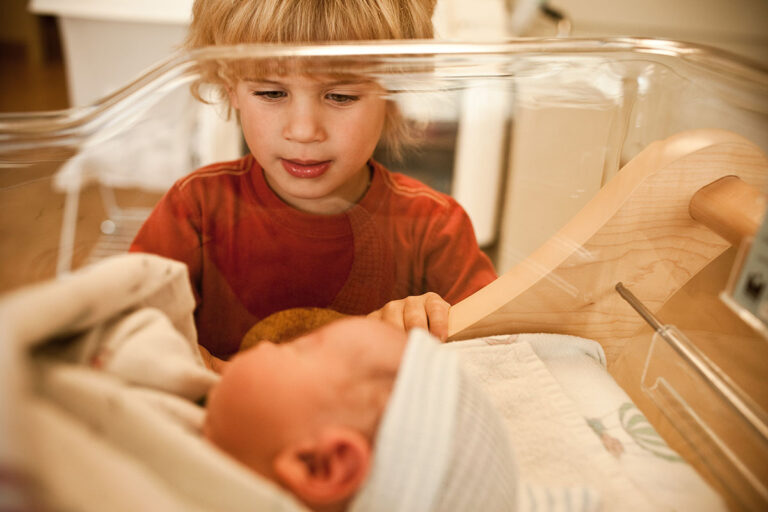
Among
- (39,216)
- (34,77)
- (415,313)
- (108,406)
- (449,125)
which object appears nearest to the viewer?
(108,406)

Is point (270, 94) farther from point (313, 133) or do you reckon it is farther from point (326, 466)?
point (326, 466)

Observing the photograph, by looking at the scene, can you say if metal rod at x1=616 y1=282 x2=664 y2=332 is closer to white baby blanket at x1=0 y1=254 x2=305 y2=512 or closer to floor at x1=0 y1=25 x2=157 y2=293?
white baby blanket at x1=0 y1=254 x2=305 y2=512

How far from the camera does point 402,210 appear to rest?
0.66m

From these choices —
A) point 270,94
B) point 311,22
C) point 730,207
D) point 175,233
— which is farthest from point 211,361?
point 730,207

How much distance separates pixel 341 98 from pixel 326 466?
1.19 ft

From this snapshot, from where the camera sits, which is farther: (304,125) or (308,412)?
(304,125)

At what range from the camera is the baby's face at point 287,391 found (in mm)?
350

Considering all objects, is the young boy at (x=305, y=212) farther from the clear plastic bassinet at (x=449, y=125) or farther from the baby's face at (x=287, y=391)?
the baby's face at (x=287, y=391)

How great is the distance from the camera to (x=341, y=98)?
559 mm

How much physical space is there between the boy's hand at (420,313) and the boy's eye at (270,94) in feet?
0.79

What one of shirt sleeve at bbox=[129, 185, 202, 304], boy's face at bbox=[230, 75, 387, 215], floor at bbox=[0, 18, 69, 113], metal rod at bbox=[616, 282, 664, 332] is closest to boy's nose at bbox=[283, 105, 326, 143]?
boy's face at bbox=[230, 75, 387, 215]

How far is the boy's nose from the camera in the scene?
56 centimetres

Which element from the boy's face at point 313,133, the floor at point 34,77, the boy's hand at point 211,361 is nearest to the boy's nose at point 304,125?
the boy's face at point 313,133

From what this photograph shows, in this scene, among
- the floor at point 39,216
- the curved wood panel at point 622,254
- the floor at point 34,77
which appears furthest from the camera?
the floor at point 34,77
